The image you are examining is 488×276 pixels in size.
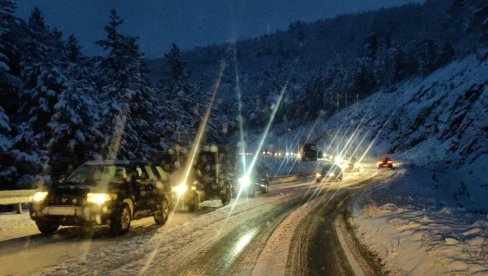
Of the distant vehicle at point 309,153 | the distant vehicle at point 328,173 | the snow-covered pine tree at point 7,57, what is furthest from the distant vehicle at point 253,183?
the distant vehicle at point 309,153

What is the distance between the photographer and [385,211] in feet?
52.0

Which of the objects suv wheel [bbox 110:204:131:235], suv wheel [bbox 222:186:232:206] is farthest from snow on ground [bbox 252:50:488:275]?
suv wheel [bbox 110:204:131:235]

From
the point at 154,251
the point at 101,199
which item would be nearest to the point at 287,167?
the point at 101,199

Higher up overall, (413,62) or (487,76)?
(413,62)

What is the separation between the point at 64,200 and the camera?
11.4 meters

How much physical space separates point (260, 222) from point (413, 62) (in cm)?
9599

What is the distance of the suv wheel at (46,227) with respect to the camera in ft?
38.4

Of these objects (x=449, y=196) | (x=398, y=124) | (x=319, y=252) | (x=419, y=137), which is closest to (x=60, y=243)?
(x=319, y=252)

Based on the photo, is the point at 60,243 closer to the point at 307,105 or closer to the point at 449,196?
the point at 449,196

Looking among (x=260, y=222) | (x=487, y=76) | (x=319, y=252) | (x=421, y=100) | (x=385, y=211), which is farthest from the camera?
(x=421, y=100)

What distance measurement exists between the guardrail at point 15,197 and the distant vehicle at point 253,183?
979 cm

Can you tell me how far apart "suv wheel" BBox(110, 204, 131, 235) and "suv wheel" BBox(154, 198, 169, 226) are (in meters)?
1.72

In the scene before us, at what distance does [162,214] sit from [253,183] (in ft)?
41.3

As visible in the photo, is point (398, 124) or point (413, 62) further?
point (413, 62)
